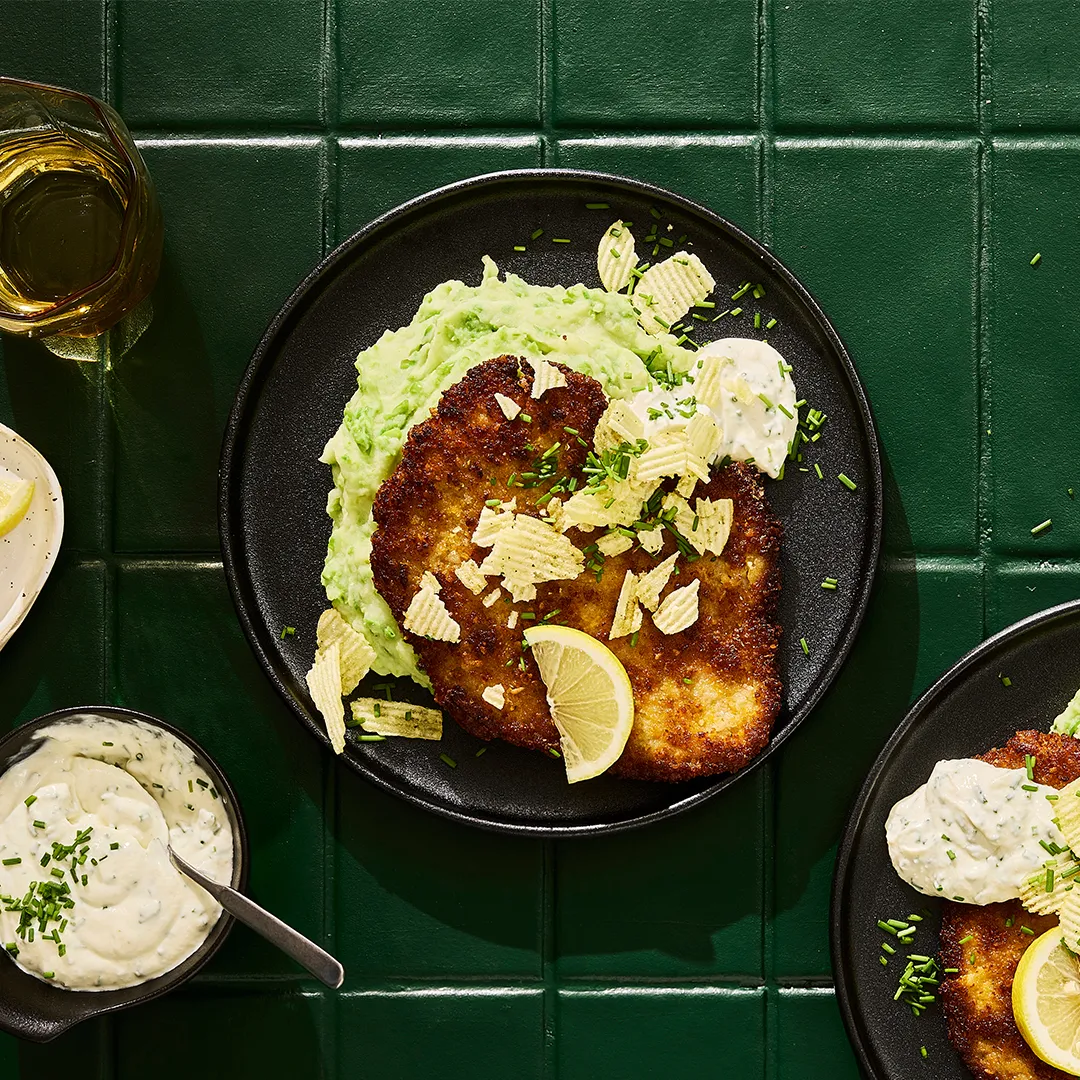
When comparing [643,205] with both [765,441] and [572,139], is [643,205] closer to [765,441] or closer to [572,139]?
[572,139]

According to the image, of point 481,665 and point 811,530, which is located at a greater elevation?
point 811,530

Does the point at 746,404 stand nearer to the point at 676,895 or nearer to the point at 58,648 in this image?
the point at 676,895

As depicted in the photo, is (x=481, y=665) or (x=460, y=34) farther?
(x=460, y=34)

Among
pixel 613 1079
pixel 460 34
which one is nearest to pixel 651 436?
pixel 460 34

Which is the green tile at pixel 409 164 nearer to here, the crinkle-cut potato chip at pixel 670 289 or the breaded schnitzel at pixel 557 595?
the crinkle-cut potato chip at pixel 670 289

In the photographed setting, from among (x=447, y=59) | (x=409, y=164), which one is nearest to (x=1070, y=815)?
(x=409, y=164)

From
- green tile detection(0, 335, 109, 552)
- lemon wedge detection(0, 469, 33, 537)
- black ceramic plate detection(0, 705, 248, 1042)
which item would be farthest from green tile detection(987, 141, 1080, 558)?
lemon wedge detection(0, 469, 33, 537)

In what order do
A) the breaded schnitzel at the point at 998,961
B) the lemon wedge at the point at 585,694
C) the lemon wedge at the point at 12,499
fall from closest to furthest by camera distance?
1. the lemon wedge at the point at 585,694
2. the breaded schnitzel at the point at 998,961
3. the lemon wedge at the point at 12,499

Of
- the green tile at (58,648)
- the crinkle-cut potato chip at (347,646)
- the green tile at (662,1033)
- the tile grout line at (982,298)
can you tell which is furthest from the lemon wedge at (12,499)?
the tile grout line at (982,298)
